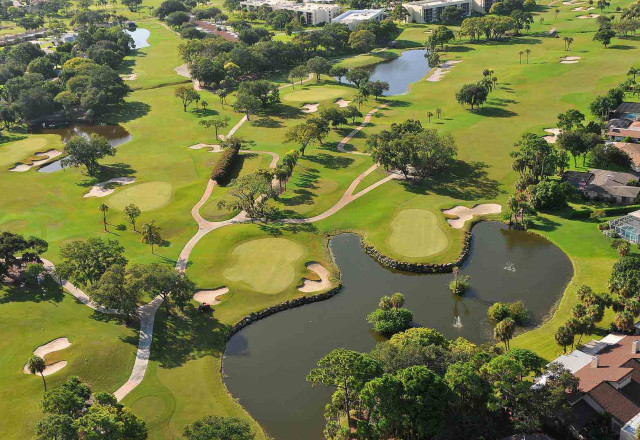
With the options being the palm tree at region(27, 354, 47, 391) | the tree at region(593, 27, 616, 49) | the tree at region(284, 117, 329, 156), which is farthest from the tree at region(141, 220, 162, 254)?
the tree at region(593, 27, 616, 49)

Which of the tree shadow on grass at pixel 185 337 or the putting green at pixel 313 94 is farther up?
the putting green at pixel 313 94

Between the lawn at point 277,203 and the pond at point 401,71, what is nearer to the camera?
the lawn at point 277,203

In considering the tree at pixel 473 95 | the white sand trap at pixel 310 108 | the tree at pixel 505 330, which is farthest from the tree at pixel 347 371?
the white sand trap at pixel 310 108

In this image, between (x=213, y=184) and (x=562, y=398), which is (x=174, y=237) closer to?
(x=213, y=184)

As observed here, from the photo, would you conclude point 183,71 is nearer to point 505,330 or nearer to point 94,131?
point 94,131

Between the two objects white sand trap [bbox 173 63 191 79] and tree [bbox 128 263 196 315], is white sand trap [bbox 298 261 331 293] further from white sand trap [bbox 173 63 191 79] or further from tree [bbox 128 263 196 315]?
white sand trap [bbox 173 63 191 79]

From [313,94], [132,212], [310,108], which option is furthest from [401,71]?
[132,212]

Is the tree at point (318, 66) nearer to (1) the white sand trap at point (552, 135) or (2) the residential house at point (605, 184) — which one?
(1) the white sand trap at point (552, 135)
